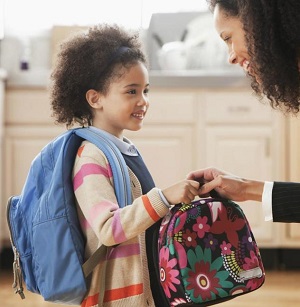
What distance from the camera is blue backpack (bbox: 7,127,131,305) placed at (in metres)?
1.50

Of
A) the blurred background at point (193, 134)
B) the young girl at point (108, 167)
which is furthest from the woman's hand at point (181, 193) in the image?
the blurred background at point (193, 134)

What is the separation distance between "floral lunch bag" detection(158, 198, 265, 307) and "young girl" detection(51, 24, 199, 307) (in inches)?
1.7

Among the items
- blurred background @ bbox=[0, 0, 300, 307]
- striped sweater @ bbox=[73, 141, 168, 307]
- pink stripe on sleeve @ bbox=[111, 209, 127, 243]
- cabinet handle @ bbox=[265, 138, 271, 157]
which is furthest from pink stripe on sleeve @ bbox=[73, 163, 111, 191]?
cabinet handle @ bbox=[265, 138, 271, 157]

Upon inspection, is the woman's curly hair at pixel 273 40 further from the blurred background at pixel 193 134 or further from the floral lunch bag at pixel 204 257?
the blurred background at pixel 193 134

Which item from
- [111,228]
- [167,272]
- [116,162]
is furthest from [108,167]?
[167,272]

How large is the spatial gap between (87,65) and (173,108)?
1782 millimetres

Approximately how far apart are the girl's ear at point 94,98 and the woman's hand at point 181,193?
0.31 meters

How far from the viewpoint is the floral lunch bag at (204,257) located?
4.82 feet

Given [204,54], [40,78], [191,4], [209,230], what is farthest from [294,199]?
[191,4]

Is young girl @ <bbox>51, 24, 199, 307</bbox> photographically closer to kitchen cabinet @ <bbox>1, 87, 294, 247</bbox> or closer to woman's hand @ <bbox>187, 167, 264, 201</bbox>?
woman's hand @ <bbox>187, 167, 264, 201</bbox>

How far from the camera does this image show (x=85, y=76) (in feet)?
5.50

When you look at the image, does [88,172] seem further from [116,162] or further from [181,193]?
[181,193]

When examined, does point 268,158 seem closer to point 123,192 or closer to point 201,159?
point 201,159

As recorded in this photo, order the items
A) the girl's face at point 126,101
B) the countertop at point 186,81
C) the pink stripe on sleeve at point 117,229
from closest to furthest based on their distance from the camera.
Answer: the pink stripe on sleeve at point 117,229 < the girl's face at point 126,101 < the countertop at point 186,81
